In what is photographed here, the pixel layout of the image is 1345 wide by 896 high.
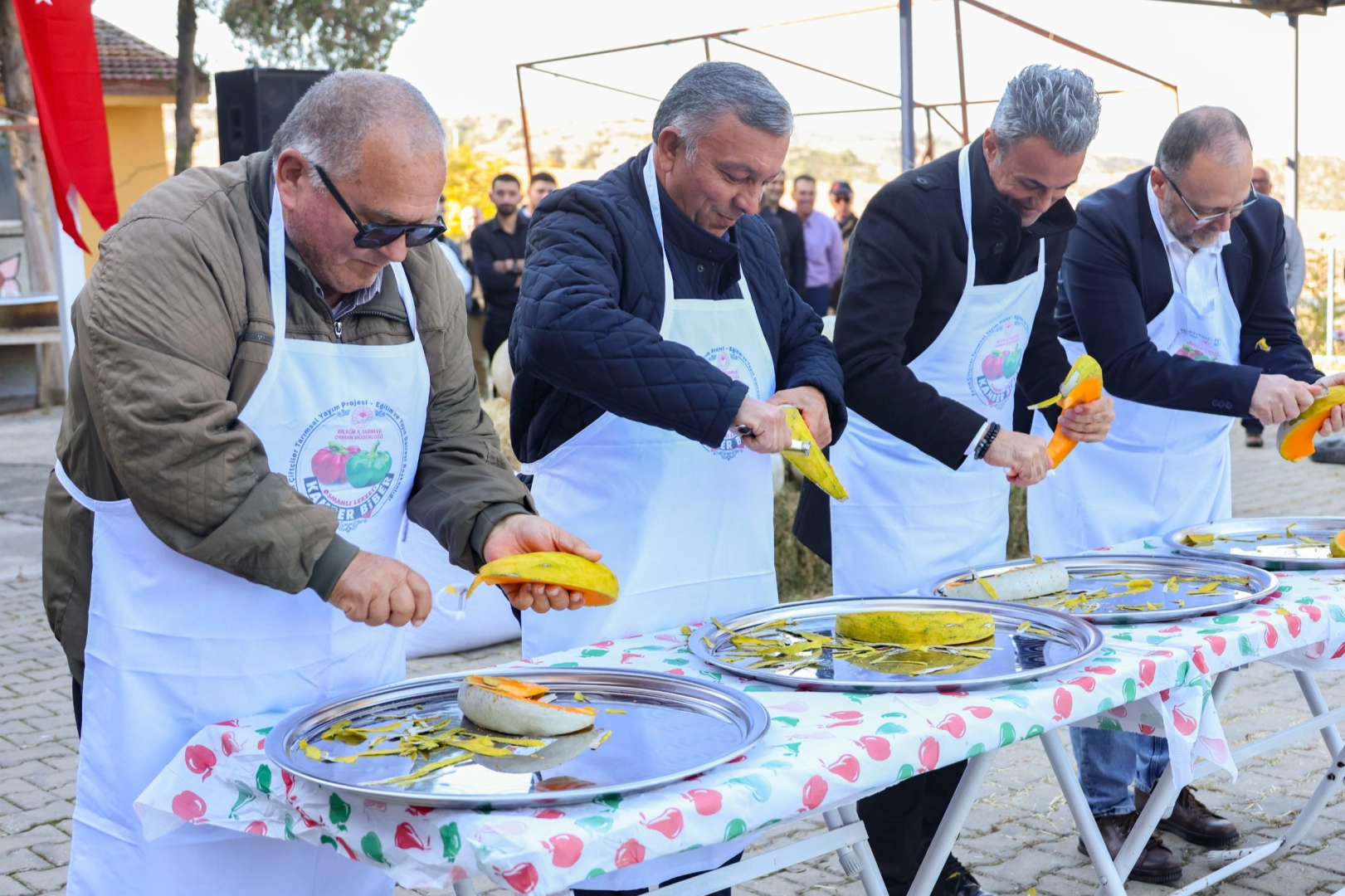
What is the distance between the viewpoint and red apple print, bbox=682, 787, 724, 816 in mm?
1455

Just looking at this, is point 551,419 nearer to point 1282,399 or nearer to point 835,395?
point 835,395

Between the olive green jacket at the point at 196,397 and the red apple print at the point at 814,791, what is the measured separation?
0.65 metres

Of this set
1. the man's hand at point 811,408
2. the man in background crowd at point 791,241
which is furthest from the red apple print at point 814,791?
the man in background crowd at point 791,241

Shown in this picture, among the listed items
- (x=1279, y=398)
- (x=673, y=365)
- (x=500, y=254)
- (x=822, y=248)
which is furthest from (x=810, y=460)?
(x=822, y=248)

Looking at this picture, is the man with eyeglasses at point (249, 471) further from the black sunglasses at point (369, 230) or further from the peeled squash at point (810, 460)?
A: the peeled squash at point (810, 460)

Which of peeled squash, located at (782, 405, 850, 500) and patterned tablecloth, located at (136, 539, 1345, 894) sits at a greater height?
peeled squash, located at (782, 405, 850, 500)

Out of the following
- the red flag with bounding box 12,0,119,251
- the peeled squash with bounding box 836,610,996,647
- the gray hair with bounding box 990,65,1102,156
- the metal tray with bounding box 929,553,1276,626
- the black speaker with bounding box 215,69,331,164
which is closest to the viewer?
the peeled squash with bounding box 836,610,996,647

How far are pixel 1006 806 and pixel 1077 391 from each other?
1.59m

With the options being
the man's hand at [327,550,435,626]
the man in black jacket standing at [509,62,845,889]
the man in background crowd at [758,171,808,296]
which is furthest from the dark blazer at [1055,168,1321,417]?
the man in background crowd at [758,171,808,296]

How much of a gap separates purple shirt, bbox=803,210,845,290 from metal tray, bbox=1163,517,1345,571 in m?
9.48

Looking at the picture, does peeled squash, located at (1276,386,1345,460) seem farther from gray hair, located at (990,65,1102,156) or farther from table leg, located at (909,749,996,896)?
table leg, located at (909,749,996,896)

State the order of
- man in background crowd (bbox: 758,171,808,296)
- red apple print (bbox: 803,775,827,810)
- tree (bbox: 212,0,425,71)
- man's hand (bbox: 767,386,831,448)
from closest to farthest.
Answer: red apple print (bbox: 803,775,827,810) < man's hand (bbox: 767,386,831,448) < man in background crowd (bbox: 758,171,808,296) < tree (bbox: 212,0,425,71)

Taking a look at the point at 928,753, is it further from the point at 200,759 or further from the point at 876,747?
the point at 200,759

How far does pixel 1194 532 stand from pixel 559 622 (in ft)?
4.42
